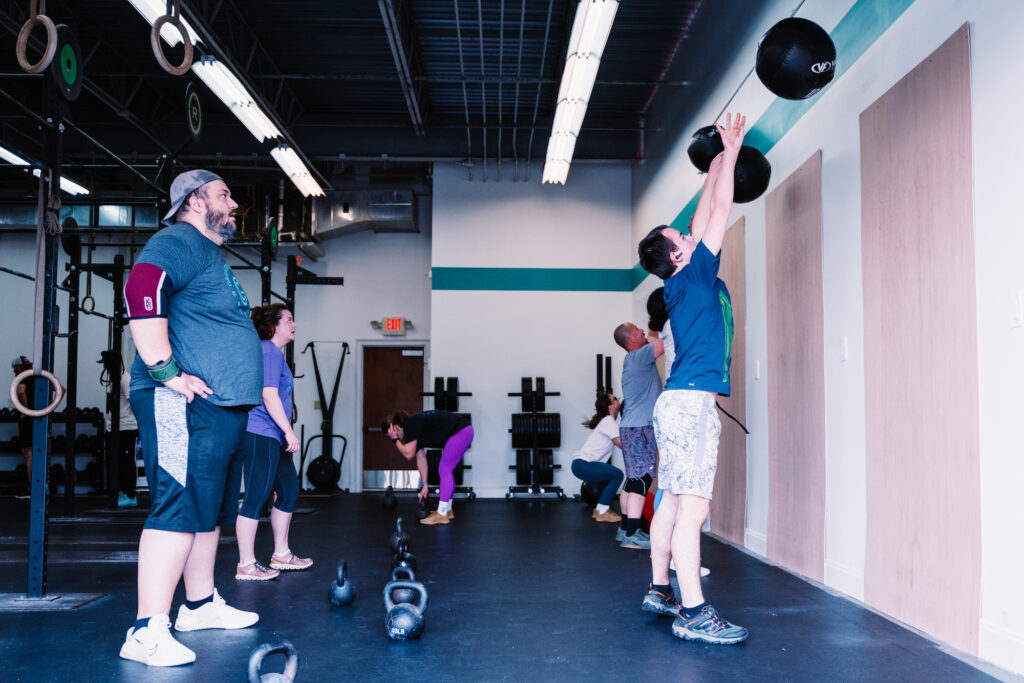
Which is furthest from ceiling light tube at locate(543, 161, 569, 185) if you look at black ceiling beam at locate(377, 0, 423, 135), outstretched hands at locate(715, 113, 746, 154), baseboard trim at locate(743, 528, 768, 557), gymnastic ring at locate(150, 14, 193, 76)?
outstretched hands at locate(715, 113, 746, 154)

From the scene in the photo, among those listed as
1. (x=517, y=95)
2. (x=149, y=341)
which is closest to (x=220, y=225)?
(x=149, y=341)

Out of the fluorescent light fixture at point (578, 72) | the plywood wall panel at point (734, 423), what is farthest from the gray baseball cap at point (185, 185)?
the plywood wall panel at point (734, 423)

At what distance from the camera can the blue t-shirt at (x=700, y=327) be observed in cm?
260

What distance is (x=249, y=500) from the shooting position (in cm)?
349

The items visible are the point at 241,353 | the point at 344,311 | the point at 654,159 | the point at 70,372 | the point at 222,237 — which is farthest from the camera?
the point at 344,311

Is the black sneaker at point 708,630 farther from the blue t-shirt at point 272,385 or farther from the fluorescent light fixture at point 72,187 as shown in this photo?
the fluorescent light fixture at point 72,187

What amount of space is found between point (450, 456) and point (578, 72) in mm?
2945

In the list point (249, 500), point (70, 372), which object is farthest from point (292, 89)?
point (249, 500)

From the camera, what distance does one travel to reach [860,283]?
3.25m

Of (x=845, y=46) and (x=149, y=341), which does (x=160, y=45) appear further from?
(x=845, y=46)

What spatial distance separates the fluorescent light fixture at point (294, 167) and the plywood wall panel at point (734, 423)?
4.19m

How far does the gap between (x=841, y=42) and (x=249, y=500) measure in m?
3.35

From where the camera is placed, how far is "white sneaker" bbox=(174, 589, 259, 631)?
2639 millimetres

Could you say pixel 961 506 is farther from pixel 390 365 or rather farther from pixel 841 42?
pixel 390 365
